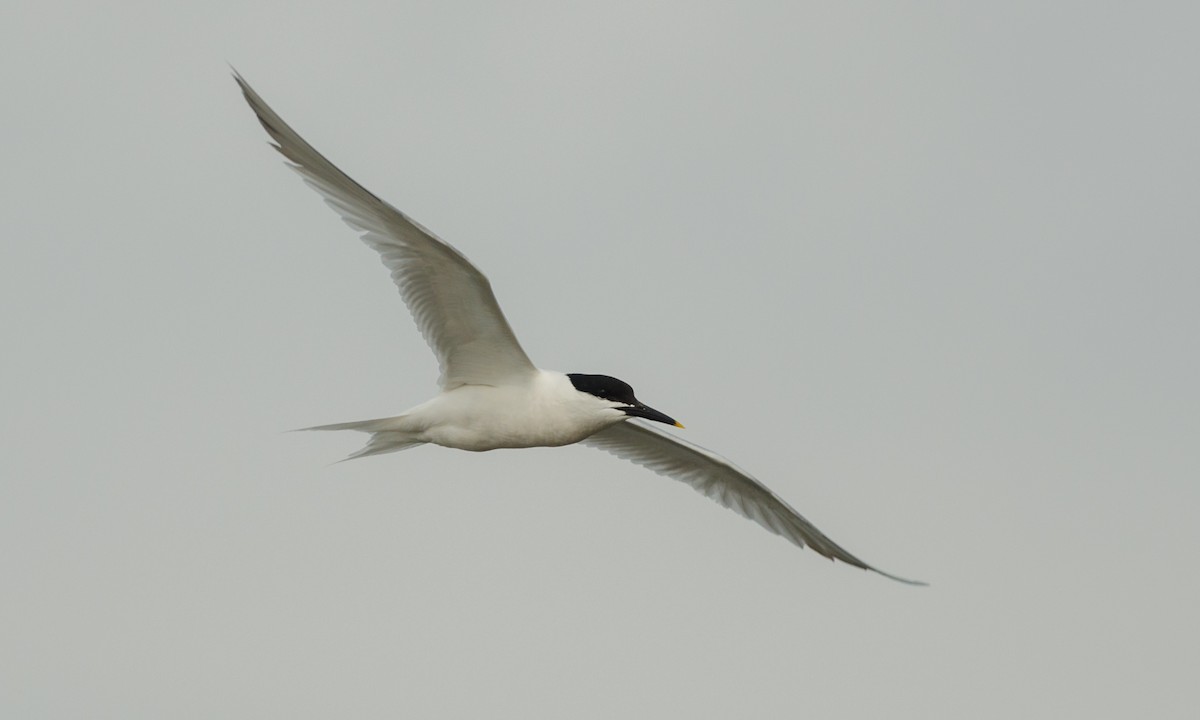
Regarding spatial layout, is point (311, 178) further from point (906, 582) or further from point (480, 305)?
point (906, 582)

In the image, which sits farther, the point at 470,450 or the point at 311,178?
the point at 470,450

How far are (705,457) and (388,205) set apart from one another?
16.9 ft

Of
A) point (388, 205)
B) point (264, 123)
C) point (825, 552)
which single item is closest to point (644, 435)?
point (825, 552)

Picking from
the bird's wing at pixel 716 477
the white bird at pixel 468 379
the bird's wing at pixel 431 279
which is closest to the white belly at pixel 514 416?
the white bird at pixel 468 379

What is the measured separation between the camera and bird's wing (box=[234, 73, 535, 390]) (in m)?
13.4

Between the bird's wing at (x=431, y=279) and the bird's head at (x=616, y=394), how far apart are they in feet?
1.77

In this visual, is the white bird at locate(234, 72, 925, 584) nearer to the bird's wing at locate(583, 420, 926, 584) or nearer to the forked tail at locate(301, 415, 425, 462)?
the forked tail at locate(301, 415, 425, 462)

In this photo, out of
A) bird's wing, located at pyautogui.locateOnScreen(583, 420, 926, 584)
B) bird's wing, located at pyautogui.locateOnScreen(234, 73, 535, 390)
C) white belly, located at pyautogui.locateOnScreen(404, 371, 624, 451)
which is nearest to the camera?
bird's wing, located at pyautogui.locateOnScreen(234, 73, 535, 390)

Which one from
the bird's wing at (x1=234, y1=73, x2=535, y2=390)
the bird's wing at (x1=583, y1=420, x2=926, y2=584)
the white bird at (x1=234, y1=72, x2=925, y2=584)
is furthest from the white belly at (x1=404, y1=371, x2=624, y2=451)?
the bird's wing at (x1=583, y1=420, x2=926, y2=584)

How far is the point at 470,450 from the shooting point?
14.9 metres

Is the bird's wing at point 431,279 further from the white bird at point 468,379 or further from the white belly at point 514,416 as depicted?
the white belly at point 514,416

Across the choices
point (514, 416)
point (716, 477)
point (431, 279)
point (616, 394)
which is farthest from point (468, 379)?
point (716, 477)

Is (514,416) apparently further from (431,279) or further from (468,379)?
(431,279)

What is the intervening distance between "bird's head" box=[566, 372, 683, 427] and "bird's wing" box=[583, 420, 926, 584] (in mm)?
1856
